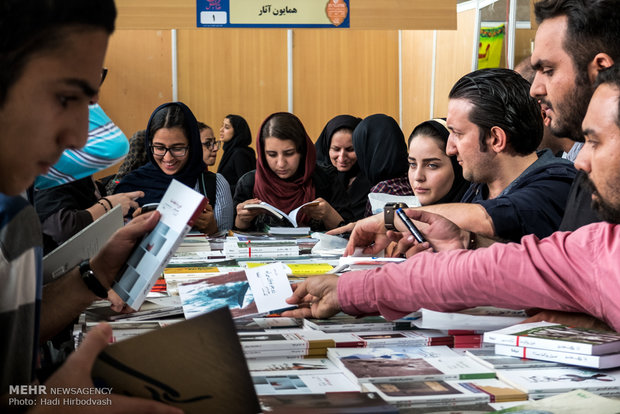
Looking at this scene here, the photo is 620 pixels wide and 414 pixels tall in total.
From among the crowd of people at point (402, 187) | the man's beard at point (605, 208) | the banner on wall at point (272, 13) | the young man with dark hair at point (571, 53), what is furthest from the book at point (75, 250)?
the banner on wall at point (272, 13)

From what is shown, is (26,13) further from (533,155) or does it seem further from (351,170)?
(351,170)

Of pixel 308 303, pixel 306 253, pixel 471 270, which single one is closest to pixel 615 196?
pixel 471 270

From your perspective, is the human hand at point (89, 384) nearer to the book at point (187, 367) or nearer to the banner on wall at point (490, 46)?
the book at point (187, 367)

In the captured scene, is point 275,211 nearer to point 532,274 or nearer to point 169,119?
point 169,119

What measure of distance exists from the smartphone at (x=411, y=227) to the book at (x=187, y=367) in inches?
51.8

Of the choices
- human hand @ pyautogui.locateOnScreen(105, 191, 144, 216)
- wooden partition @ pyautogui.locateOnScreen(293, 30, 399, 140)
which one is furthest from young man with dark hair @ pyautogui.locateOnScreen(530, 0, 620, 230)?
wooden partition @ pyautogui.locateOnScreen(293, 30, 399, 140)

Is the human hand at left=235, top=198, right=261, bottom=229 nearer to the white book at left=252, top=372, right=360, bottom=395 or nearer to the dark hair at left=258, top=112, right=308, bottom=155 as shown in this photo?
the dark hair at left=258, top=112, right=308, bottom=155

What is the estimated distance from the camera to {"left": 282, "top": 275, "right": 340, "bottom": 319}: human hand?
5.06 ft

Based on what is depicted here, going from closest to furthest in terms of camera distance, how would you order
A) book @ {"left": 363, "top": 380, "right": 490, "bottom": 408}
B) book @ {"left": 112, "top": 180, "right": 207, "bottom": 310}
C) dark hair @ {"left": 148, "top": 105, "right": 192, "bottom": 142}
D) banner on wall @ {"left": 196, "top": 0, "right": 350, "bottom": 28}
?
1. book @ {"left": 363, "top": 380, "right": 490, "bottom": 408}
2. book @ {"left": 112, "top": 180, "right": 207, "bottom": 310}
3. dark hair @ {"left": 148, "top": 105, "right": 192, "bottom": 142}
4. banner on wall @ {"left": 196, "top": 0, "right": 350, "bottom": 28}

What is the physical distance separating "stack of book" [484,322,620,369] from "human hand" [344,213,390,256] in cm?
100

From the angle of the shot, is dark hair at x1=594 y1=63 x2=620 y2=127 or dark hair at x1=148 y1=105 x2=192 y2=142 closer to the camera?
dark hair at x1=594 y1=63 x2=620 y2=127

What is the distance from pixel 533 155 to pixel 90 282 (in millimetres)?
1731

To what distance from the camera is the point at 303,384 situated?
111 centimetres

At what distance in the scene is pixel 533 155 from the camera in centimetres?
248
